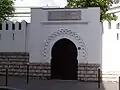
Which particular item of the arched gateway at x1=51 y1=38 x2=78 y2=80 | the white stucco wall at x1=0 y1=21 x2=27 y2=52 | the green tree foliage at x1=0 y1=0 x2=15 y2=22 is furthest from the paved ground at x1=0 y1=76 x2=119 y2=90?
the green tree foliage at x1=0 y1=0 x2=15 y2=22

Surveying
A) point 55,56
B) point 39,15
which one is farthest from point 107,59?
point 39,15

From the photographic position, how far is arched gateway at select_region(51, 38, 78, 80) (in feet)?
68.4

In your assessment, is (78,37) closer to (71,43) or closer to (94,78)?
(71,43)

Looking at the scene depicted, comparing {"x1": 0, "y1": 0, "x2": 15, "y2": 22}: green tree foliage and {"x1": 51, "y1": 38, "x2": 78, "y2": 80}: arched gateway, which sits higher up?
{"x1": 0, "y1": 0, "x2": 15, "y2": 22}: green tree foliage

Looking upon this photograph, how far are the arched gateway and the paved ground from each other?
0.91m

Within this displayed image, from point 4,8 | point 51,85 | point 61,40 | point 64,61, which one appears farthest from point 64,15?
point 4,8

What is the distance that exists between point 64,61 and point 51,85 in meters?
3.00

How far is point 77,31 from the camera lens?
805 inches

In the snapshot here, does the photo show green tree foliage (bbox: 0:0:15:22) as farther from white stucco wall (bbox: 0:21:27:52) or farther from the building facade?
the building facade

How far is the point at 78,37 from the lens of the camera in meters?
20.4

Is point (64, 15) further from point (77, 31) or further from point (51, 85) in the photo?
point (51, 85)

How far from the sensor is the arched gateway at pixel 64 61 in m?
20.8

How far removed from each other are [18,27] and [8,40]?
99 centimetres

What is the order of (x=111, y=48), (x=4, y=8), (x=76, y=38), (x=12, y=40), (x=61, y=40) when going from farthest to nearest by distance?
(x=4, y=8) → (x=12, y=40) → (x=61, y=40) → (x=111, y=48) → (x=76, y=38)
